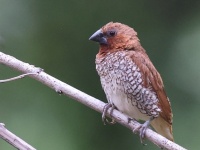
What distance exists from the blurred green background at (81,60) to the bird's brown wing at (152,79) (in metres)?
0.74

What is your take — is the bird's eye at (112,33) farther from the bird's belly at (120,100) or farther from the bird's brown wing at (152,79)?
the bird's belly at (120,100)

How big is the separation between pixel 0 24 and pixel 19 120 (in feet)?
2.49

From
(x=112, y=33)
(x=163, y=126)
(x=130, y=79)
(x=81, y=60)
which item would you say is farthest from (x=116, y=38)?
(x=81, y=60)

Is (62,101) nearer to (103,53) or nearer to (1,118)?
(1,118)

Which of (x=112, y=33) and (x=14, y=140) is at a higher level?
(x=112, y=33)

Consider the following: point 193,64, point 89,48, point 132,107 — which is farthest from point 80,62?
point 132,107

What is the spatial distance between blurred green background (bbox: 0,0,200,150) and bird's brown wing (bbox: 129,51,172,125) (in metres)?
0.74

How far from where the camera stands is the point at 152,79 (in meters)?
4.37

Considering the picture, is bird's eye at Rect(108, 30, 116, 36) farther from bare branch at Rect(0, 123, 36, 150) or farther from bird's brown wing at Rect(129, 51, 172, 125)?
bare branch at Rect(0, 123, 36, 150)

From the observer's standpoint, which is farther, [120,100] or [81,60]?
[81,60]

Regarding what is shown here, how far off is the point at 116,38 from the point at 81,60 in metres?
1.26

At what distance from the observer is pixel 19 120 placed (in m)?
5.36

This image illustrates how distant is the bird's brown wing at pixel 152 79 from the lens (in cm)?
435

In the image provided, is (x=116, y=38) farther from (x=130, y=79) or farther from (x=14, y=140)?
(x=14, y=140)
